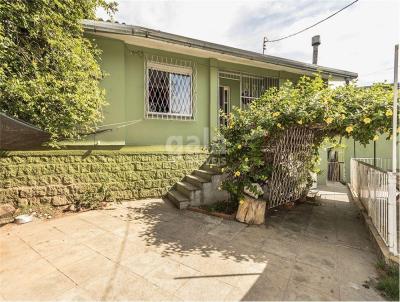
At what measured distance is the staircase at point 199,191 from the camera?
6.21m

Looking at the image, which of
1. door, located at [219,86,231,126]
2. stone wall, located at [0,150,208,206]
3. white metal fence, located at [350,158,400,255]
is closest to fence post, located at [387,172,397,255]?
white metal fence, located at [350,158,400,255]

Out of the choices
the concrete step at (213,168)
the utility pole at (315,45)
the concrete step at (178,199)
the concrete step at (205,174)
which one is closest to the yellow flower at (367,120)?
the concrete step at (213,168)

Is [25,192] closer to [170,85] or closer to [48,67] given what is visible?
[48,67]

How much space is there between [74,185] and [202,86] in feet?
16.5

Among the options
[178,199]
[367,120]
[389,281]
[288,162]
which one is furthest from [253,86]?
[389,281]

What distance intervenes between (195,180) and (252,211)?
7.04 feet

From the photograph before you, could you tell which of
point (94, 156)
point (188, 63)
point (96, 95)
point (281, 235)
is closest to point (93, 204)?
point (94, 156)

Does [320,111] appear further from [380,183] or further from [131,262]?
[131,262]

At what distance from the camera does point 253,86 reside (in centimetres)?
952

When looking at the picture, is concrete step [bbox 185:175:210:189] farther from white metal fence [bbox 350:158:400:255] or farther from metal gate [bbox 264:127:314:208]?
white metal fence [bbox 350:158:400:255]

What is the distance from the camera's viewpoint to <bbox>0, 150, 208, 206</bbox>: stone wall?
525cm

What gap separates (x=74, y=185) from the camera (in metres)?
5.82

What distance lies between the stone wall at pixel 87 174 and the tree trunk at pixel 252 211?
273cm

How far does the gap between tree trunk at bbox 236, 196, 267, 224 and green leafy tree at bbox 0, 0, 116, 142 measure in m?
4.18
